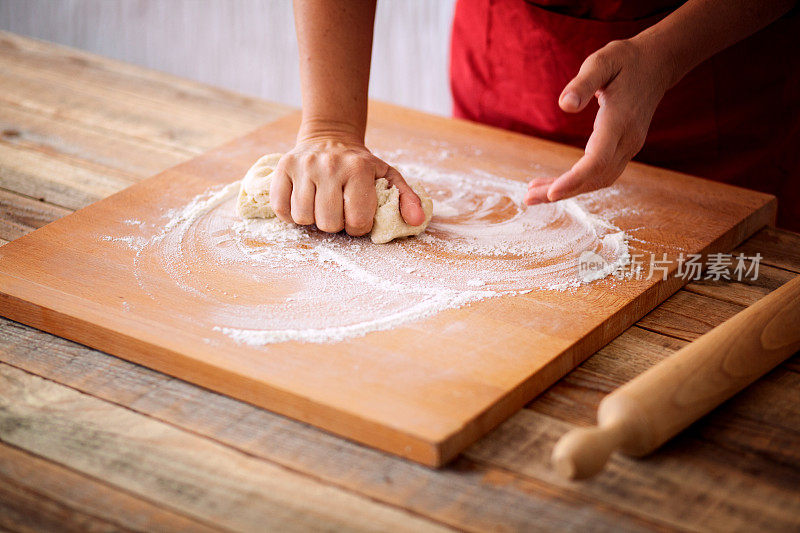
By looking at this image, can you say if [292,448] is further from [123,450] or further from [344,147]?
[344,147]

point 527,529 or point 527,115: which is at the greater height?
point 527,115

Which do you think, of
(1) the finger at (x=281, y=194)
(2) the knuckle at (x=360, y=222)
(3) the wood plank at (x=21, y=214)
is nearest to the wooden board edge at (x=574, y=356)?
(2) the knuckle at (x=360, y=222)

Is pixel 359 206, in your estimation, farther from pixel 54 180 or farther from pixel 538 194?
pixel 54 180

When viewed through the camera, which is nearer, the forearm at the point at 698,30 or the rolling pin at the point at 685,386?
the rolling pin at the point at 685,386

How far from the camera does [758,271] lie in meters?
1.19

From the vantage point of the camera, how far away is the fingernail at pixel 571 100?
1.02m

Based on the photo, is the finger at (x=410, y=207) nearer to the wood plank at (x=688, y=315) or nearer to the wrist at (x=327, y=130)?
the wrist at (x=327, y=130)

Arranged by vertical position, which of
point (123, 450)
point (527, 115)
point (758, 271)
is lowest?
point (123, 450)

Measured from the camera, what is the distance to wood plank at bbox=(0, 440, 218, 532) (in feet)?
2.35

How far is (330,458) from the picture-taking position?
0.81 meters

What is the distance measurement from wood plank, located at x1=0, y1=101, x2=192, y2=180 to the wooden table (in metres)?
0.54

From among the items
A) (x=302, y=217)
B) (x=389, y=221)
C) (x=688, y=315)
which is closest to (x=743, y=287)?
(x=688, y=315)

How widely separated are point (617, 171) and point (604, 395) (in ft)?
1.23

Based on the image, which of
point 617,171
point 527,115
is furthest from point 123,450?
point 527,115
